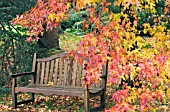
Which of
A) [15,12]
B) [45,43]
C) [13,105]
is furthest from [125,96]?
[45,43]

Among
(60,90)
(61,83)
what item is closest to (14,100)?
(61,83)

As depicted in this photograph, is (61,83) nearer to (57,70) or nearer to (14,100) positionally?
(57,70)

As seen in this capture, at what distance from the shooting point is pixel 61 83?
687 centimetres

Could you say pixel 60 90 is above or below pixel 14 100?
above

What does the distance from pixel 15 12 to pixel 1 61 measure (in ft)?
4.19

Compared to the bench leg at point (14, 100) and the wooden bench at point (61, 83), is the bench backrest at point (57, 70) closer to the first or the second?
the wooden bench at point (61, 83)

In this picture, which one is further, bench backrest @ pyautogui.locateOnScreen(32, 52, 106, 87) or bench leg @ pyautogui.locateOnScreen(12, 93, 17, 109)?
bench leg @ pyautogui.locateOnScreen(12, 93, 17, 109)

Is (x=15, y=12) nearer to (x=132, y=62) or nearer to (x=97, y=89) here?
(x=97, y=89)

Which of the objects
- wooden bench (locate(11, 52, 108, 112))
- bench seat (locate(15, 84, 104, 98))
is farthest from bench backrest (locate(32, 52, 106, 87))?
bench seat (locate(15, 84, 104, 98))

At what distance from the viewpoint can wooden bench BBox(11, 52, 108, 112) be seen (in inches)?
241

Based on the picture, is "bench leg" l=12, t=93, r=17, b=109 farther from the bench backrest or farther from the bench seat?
the bench backrest

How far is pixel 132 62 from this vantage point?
3873mm

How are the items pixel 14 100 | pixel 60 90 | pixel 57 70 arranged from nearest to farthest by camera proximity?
1. pixel 60 90
2. pixel 14 100
3. pixel 57 70

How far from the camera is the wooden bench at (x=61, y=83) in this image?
611 centimetres
